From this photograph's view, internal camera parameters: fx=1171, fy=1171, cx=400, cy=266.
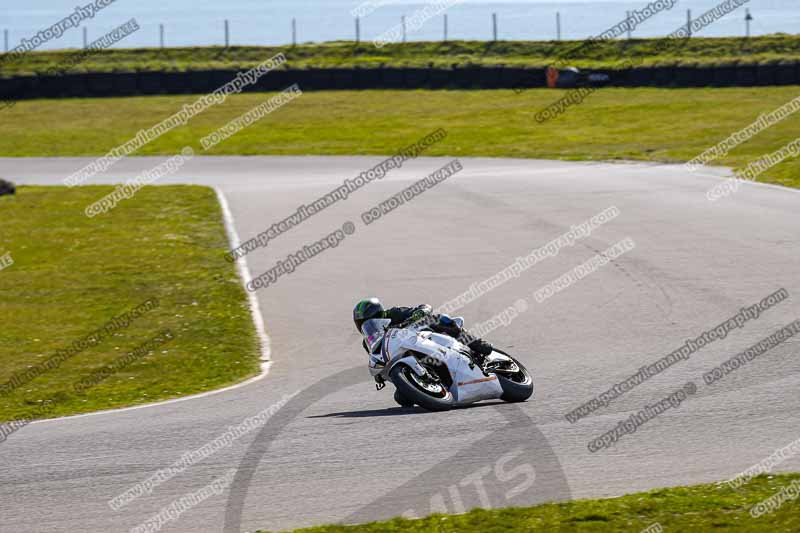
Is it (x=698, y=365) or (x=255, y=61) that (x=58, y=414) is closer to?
(x=698, y=365)

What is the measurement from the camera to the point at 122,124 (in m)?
44.1

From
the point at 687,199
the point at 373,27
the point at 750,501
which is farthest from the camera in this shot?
the point at 373,27

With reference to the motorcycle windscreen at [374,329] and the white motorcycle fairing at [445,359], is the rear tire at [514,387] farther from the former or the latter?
the motorcycle windscreen at [374,329]

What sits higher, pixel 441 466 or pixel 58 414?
pixel 441 466

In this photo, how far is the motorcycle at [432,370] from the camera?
32.7ft

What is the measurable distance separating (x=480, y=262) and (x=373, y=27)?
1497 inches

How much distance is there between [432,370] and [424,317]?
1.53ft

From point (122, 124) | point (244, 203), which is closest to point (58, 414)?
point (244, 203)

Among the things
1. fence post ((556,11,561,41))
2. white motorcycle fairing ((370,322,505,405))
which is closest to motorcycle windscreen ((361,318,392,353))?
white motorcycle fairing ((370,322,505,405))

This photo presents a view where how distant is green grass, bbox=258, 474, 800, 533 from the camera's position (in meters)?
7.27

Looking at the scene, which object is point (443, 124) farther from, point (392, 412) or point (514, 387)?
point (392, 412)

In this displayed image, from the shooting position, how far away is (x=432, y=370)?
10.2 meters

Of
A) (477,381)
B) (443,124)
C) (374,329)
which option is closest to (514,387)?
(477,381)

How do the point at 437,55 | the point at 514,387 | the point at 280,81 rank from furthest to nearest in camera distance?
the point at 437,55 → the point at 280,81 → the point at 514,387
